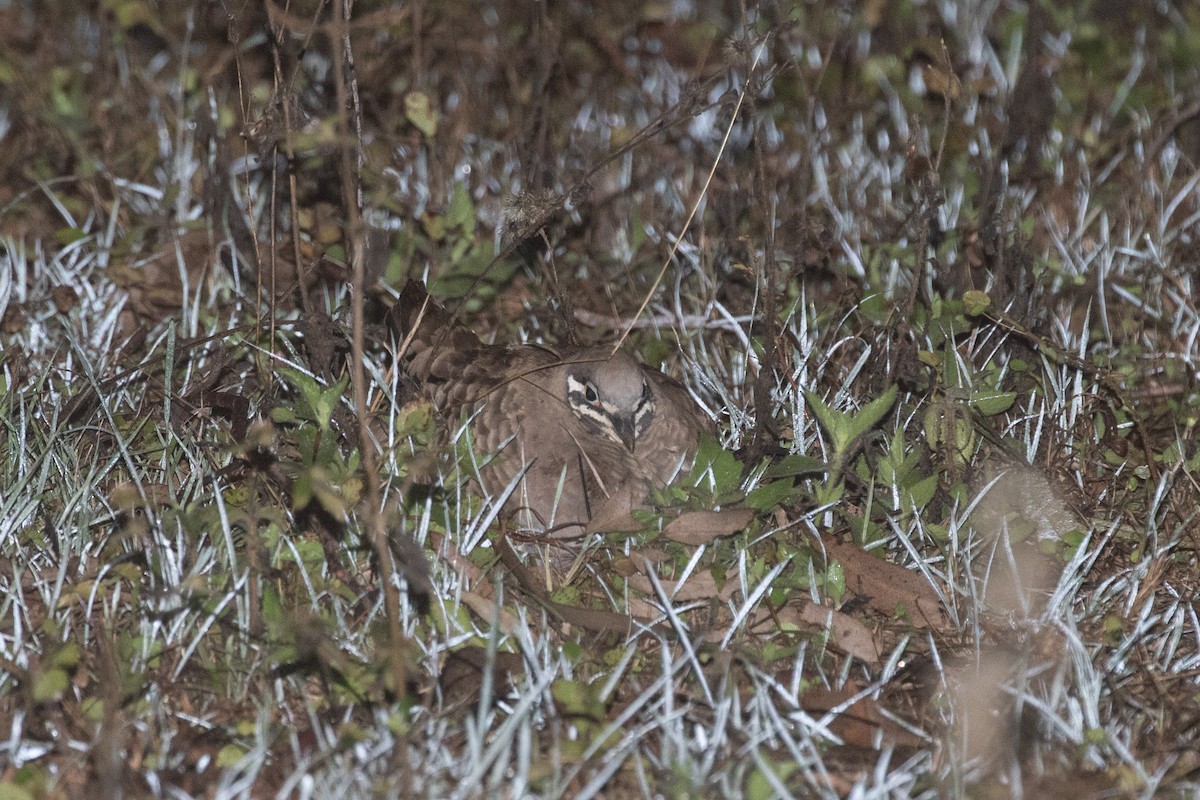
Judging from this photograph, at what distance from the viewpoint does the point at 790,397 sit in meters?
4.18

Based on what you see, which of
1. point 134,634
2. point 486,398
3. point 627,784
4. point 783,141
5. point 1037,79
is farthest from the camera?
point 783,141

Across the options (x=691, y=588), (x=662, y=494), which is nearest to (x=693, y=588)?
(x=691, y=588)

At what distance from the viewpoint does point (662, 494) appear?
144 inches

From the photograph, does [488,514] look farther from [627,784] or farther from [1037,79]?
[1037,79]

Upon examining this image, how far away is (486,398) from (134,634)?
1.32m

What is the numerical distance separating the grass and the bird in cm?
12

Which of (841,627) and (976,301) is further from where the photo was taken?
(976,301)

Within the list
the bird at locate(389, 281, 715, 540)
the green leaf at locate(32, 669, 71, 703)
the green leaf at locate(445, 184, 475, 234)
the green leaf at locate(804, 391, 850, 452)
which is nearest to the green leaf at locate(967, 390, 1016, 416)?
the green leaf at locate(804, 391, 850, 452)

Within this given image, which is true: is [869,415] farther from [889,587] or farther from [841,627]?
[841,627]

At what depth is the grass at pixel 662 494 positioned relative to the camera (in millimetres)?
2822

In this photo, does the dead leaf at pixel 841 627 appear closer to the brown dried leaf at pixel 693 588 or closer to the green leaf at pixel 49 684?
the brown dried leaf at pixel 693 588

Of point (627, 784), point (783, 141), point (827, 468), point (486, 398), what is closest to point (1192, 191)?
point (783, 141)

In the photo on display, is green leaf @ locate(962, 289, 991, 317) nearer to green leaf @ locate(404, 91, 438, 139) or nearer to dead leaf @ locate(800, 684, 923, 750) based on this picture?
dead leaf @ locate(800, 684, 923, 750)

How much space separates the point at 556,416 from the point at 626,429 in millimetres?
246
